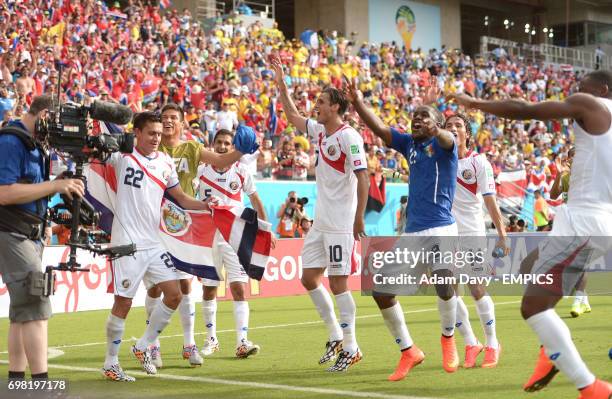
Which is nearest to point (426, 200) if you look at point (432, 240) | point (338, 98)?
point (432, 240)

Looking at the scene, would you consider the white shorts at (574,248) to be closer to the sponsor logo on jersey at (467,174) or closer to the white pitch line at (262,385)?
the white pitch line at (262,385)

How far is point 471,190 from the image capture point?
33.2ft

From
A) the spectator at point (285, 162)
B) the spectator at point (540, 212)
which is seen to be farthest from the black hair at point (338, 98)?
the spectator at point (540, 212)

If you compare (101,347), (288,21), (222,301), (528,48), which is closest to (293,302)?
(222,301)

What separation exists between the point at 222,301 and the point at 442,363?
8972 mm

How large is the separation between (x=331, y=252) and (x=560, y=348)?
333 cm

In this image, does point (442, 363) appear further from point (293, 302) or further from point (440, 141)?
point (293, 302)

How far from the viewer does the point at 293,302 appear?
55.9 feet

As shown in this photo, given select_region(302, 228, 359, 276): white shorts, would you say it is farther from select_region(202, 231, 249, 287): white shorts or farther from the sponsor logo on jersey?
the sponsor logo on jersey

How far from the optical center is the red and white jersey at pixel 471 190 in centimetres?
997

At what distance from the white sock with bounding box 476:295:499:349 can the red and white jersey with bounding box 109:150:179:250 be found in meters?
3.26

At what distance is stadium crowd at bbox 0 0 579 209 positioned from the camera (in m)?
20.6

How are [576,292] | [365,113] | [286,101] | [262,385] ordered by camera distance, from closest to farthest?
[262,385], [365,113], [286,101], [576,292]

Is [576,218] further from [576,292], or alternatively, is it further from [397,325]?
[576,292]
